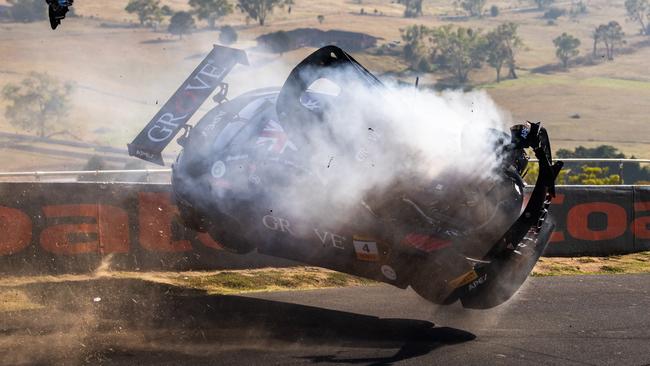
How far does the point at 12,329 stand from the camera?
797 centimetres

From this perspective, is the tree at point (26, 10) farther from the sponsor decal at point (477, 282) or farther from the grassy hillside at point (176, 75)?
the sponsor decal at point (477, 282)

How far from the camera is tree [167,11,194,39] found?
67562 mm

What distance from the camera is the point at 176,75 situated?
57500mm

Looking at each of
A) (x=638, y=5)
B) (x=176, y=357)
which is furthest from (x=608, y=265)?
(x=638, y=5)

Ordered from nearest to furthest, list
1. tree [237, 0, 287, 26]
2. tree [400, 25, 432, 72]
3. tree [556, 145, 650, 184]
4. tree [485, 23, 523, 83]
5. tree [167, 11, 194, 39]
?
tree [556, 145, 650, 184] < tree [237, 0, 287, 26] < tree [167, 11, 194, 39] < tree [400, 25, 432, 72] < tree [485, 23, 523, 83]

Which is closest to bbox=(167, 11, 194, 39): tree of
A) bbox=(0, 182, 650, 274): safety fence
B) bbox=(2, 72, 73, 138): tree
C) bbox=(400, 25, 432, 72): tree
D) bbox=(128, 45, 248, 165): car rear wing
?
bbox=(2, 72, 73, 138): tree

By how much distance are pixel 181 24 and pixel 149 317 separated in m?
62.2

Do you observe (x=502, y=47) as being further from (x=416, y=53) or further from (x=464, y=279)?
(x=464, y=279)

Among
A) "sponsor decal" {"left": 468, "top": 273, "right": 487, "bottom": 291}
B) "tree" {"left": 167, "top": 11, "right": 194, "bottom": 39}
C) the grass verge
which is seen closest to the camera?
"sponsor decal" {"left": 468, "top": 273, "right": 487, "bottom": 291}

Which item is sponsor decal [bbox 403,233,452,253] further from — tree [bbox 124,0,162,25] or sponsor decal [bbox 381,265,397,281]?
tree [bbox 124,0,162,25]

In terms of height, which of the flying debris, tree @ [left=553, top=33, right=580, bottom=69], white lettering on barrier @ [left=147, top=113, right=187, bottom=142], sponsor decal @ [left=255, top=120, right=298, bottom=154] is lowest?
tree @ [left=553, top=33, right=580, bottom=69]

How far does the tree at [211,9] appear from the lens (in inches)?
2466

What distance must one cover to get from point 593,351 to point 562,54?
8625 centimetres

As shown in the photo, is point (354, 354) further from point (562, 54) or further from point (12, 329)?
point (562, 54)
